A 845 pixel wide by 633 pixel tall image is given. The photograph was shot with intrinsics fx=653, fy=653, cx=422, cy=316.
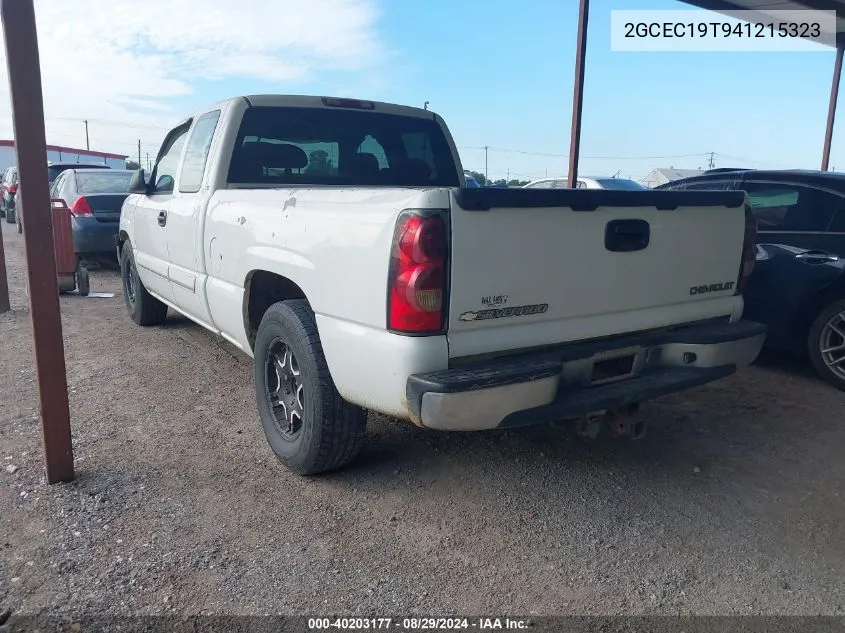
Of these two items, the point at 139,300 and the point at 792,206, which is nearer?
the point at 792,206

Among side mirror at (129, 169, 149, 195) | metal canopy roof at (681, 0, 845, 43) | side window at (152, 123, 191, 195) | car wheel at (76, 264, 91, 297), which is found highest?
metal canopy roof at (681, 0, 845, 43)

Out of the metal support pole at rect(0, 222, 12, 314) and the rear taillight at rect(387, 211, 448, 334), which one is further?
the metal support pole at rect(0, 222, 12, 314)

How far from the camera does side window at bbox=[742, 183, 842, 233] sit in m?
4.98

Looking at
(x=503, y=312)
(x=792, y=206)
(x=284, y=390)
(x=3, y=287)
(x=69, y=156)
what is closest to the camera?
(x=503, y=312)

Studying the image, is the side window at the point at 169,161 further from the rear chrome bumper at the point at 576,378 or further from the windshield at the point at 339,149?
the rear chrome bumper at the point at 576,378

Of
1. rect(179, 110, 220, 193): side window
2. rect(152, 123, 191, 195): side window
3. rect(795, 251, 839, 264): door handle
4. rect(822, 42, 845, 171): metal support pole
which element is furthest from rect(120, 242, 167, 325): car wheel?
rect(822, 42, 845, 171): metal support pole

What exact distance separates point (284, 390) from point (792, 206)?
4.22 metres

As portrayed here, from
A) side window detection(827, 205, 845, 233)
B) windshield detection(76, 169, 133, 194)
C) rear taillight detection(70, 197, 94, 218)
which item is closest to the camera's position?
side window detection(827, 205, 845, 233)

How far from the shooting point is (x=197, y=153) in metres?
4.59

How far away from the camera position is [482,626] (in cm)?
229

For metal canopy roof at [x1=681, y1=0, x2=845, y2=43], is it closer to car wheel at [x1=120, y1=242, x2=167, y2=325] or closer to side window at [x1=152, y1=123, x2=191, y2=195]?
side window at [x1=152, y1=123, x2=191, y2=195]

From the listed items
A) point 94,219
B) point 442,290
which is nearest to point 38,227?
point 442,290

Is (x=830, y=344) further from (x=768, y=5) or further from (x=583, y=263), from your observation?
(x=768, y=5)

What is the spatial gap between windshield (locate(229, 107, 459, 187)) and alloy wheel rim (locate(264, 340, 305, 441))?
135 centimetres
